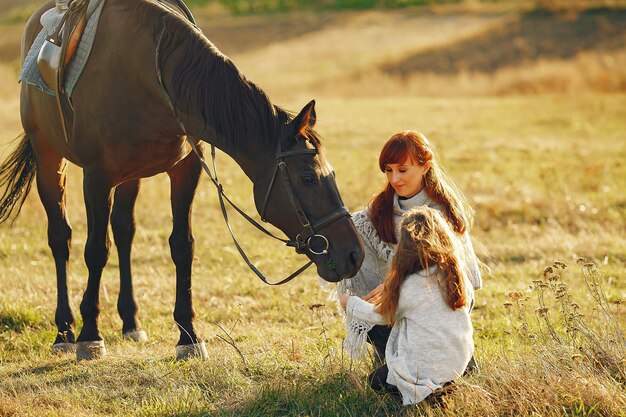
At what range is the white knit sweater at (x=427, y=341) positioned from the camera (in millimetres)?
4117

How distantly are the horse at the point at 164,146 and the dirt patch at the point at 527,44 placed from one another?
27.9m

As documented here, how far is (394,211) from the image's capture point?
473cm

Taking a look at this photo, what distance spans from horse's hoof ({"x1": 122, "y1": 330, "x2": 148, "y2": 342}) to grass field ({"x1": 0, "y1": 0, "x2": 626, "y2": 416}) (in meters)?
0.07

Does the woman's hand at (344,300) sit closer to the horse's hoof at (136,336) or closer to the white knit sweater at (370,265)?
the white knit sweater at (370,265)

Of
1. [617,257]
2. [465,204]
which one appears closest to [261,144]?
[465,204]

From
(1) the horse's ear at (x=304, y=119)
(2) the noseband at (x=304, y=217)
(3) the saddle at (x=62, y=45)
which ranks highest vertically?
(3) the saddle at (x=62, y=45)

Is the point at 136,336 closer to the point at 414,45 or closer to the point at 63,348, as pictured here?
the point at 63,348

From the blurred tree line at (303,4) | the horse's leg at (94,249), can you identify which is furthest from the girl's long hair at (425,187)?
the blurred tree line at (303,4)

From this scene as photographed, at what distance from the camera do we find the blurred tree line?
171 feet

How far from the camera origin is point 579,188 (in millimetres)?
11805

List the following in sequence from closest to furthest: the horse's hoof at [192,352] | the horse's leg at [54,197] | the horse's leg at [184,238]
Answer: the horse's hoof at [192,352] < the horse's leg at [184,238] < the horse's leg at [54,197]

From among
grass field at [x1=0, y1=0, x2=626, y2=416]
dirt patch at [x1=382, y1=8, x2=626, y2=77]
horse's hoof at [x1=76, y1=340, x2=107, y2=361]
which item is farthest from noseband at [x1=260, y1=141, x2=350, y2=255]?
dirt patch at [x1=382, y1=8, x2=626, y2=77]

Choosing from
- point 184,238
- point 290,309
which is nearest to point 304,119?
point 184,238

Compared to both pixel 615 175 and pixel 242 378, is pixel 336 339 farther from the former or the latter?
pixel 615 175
